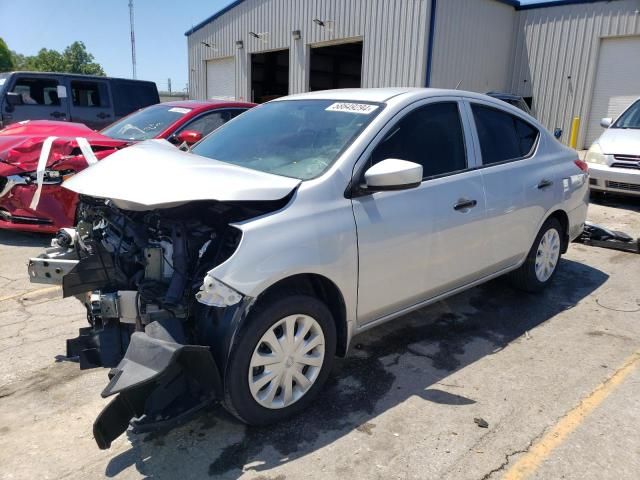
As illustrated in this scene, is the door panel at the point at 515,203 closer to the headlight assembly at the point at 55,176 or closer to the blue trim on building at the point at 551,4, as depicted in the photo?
the headlight assembly at the point at 55,176

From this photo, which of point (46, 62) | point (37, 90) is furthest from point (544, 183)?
point (46, 62)

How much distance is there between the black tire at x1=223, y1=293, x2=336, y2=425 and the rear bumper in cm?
742

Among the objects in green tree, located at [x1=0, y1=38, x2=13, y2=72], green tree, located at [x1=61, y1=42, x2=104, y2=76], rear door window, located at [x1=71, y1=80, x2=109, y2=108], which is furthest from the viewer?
green tree, located at [x1=61, y1=42, x2=104, y2=76]

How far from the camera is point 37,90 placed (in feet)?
32.1

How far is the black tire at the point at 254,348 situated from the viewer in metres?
2.54

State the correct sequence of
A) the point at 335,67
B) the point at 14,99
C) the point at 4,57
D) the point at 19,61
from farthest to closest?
the point at 19,61 → the point at 4,57 → the point at 335,67 → the point at 14,99

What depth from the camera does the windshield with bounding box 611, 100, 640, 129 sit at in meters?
9.37

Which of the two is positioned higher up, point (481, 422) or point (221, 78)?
point (221, 78)

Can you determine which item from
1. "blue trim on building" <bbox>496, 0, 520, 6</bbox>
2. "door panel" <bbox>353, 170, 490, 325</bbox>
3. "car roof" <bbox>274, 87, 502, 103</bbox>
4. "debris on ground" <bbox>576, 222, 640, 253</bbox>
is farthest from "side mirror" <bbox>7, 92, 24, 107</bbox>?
"blue trim on building" <bbox>496, 0, 520, 6</bbox>

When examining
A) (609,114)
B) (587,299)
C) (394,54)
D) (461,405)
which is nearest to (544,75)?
(609,114)

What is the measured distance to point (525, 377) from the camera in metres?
3.38

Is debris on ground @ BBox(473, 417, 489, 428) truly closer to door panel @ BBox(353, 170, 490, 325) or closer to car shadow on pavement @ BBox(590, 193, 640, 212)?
door panel @ BBox(353, 170, 490, 325)

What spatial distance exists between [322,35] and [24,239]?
13.4 meters

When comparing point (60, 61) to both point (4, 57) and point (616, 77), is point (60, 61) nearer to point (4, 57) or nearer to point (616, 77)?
point (4, 57)
